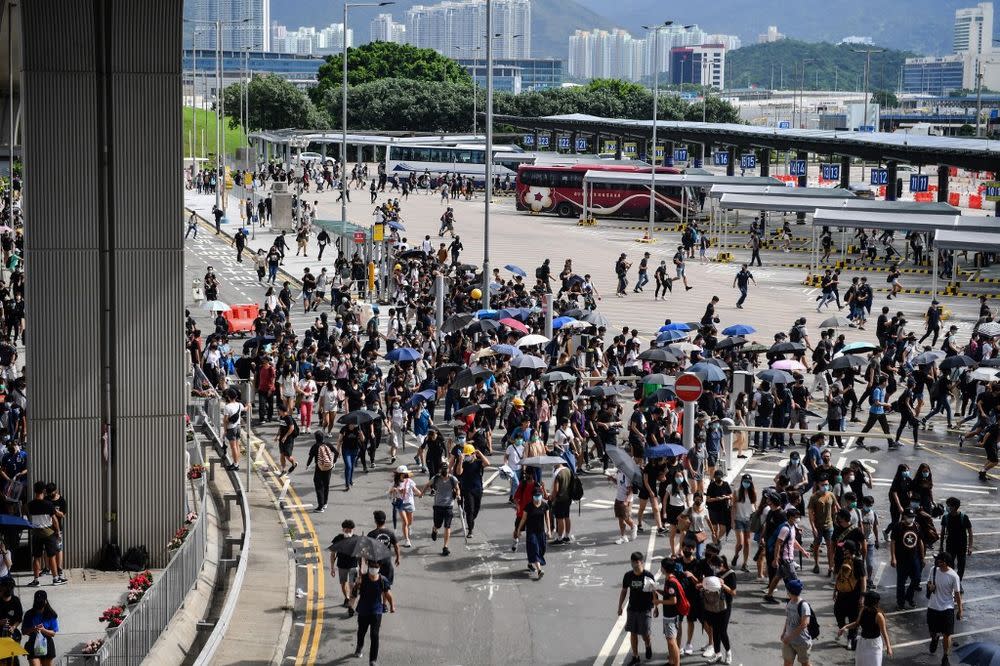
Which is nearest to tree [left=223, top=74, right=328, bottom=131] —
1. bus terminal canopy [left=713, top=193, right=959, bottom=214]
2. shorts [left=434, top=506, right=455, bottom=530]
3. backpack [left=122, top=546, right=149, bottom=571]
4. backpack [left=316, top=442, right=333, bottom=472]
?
bus terminal canopy [left=713, top=193, right=959, bottom=214]

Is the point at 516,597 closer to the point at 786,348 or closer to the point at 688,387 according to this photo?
the point at 688,387

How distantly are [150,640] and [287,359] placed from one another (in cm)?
1470

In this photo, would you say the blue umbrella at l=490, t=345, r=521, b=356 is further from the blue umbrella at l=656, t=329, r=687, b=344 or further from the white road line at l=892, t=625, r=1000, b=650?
the white road line at l=892, t=625, r=1000, b=650

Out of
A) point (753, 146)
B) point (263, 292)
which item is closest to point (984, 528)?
point (263, 292)

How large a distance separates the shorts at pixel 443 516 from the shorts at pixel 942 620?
6930 mm

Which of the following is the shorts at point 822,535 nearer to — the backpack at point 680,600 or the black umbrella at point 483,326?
the backpack at point 680,600

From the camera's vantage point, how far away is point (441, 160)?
111 meters

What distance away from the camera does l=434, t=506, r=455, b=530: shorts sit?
20.5 m

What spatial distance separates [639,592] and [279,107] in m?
121

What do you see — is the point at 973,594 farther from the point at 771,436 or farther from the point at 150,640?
the point at 150,640

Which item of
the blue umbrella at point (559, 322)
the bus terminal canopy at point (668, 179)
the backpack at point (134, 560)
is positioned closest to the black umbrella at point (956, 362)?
the blue umbrella at point (559, 322)

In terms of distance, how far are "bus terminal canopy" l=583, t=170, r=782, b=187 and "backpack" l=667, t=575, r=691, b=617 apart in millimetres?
55668

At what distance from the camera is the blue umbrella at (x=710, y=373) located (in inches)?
1080

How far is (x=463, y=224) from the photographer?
2921 inches
